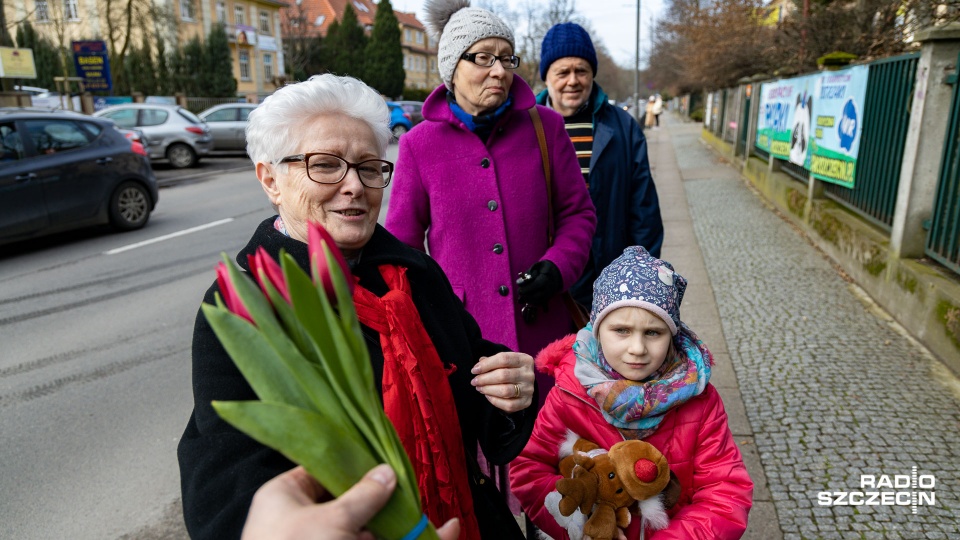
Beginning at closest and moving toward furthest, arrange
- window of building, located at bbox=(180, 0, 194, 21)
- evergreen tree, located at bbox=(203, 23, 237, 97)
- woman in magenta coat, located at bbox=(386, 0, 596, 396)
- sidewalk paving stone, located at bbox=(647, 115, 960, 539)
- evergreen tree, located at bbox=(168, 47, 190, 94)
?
woman in magenta coat, located at bbox=(386, 0, 596, 396), sidewalk paving stone, located at bbox=(647, 115, 960, 539), evergreen tree, located at bbox=(168, 47, 190, 94), evergreen tree, located at bbox=(203, 23, 237, 97), window of building, located at bbox=(180, 0, 194, 21)

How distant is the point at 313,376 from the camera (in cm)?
83

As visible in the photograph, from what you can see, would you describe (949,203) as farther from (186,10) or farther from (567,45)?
(186,10)

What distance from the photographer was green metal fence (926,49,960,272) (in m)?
4.71

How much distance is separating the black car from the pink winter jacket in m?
8.32

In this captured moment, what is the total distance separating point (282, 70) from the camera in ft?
165

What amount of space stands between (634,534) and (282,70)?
53.2m

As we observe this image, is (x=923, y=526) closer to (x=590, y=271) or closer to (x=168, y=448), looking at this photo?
(x=590, y=271)

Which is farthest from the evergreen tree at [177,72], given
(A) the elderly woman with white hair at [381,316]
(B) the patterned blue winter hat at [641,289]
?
(A) the elderly woman with white hair at [381,316]

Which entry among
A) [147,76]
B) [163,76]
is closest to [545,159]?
[147,76]

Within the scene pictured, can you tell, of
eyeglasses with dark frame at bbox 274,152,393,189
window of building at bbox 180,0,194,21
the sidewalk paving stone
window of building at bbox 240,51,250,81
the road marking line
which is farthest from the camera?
window of building at bbox 240,51,250,81

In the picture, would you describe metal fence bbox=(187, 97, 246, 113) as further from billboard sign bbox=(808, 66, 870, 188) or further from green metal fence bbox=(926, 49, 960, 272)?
green metal fence bbox=(926, 49, 960, 272)

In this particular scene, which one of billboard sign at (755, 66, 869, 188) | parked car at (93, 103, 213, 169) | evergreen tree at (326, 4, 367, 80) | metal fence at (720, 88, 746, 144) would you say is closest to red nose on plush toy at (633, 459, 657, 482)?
billboard sign at (755, 66, 869, 188)

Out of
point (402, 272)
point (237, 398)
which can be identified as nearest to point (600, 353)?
point (402, 272)

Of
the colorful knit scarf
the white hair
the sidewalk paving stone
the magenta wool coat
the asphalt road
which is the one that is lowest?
the asphalt road
